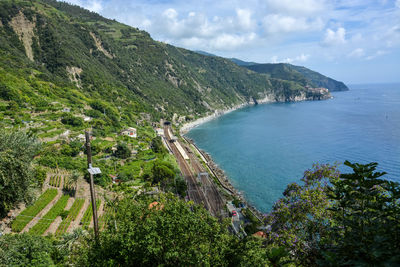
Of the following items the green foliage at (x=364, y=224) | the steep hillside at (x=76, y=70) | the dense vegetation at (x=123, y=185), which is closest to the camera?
the green foliage at (x=364, y=224)

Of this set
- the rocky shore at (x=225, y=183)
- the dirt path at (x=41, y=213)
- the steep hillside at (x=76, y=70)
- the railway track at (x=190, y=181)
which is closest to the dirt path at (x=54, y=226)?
the dirt path at (x=41, y=213)

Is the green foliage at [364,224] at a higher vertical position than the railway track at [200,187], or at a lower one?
higher

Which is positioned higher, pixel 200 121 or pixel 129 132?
pixel 129 132

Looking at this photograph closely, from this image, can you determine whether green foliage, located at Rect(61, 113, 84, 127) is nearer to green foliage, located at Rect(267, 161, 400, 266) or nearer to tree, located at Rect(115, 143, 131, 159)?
tree, located at Rect(115, 143, 131, 159)

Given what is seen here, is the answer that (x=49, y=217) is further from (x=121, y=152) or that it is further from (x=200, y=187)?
(x=200, y=187)

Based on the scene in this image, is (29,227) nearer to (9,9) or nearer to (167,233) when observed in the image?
(167,233)

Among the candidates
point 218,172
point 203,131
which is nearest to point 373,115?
point 203,131

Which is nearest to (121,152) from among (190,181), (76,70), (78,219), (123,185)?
(123,185)

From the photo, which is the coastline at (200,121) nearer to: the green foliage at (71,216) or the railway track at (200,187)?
the railway track at (200,187)
